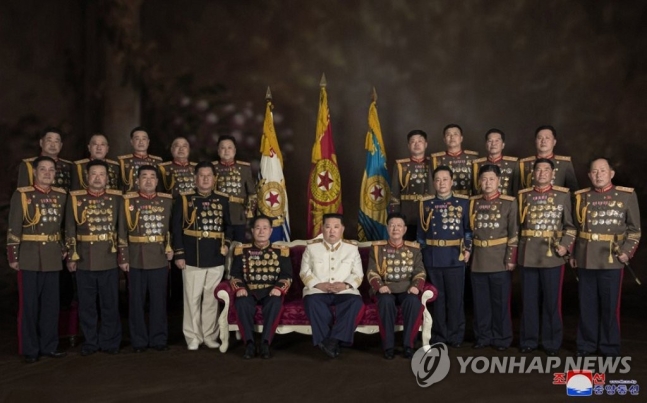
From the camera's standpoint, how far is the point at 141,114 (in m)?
7.98

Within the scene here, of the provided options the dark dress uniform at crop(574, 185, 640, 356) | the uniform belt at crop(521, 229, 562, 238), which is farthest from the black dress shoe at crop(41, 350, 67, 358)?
the dark dress uniform at crop(574, 185, 640, 356)

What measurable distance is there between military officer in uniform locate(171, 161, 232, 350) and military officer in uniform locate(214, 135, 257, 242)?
656 millimetres

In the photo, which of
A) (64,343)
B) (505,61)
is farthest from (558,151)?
(64,343)

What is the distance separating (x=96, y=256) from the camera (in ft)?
17.7

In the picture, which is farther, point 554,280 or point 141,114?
point 141,114

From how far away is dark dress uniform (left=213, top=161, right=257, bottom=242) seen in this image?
646cm

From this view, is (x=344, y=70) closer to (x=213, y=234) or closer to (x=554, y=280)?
(x=213, y=234)

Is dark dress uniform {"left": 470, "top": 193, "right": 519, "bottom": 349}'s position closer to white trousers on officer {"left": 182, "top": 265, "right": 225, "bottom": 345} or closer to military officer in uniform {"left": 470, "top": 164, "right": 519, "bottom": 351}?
military officer in uniform {"left": 470, "top": 164, "right": 519, "bottom": 351}

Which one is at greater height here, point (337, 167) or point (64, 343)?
point (337, 167)

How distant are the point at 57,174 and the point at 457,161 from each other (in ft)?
11.8

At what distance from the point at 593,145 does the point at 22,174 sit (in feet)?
19.4

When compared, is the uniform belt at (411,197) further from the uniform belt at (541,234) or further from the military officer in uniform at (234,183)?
the military officer in uniform at (234,183)

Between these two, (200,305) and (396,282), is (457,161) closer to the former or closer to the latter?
(396,282)

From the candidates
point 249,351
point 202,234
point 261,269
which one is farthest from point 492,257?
point 202,234
